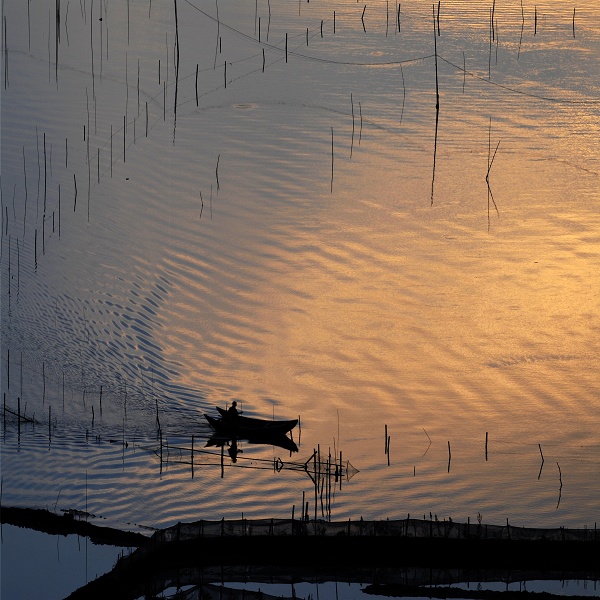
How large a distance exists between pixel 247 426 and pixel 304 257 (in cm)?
335

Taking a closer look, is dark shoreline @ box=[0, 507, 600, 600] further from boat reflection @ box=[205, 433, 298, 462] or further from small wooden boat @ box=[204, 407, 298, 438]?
small wooden boat @ box=[204, 407, 298, 438]

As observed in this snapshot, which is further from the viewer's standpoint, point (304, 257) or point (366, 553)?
point (304, 257)

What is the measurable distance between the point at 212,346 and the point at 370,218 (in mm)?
3028

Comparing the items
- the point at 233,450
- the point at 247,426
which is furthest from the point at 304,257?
the point at 233,450

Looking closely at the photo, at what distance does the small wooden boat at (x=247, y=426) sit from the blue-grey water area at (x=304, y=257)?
0.19m

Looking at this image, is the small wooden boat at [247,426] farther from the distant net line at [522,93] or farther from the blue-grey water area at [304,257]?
the distant net line at [522,93]

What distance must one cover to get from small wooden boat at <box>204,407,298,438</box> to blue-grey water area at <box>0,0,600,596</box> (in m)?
0.19

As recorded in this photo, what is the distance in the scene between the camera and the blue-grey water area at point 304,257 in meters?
12.4

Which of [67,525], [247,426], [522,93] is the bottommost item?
[67,525]

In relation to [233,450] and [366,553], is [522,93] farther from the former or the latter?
[366,553]

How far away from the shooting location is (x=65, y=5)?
23281 mm

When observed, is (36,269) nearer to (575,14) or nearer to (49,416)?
(49,416)

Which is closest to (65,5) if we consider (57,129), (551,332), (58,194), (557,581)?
(57,129)

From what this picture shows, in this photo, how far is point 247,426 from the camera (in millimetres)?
12789
